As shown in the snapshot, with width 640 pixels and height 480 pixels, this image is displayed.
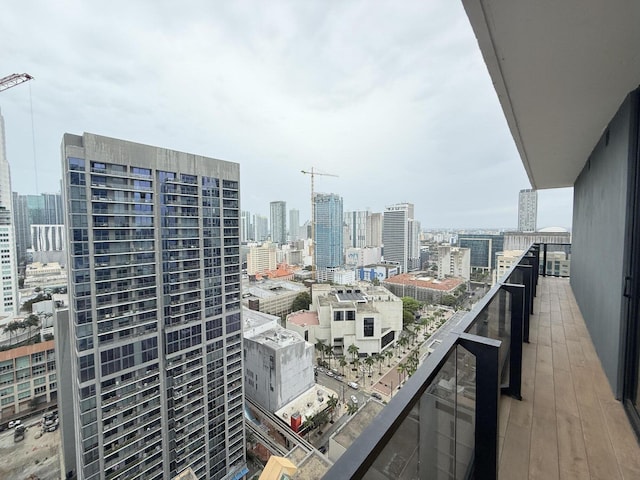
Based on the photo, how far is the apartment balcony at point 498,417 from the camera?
577 mm

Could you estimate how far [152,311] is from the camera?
10.1 m

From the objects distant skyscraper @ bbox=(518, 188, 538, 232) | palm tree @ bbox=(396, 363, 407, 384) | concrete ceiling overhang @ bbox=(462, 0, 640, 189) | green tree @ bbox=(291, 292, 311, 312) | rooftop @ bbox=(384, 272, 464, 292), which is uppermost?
distant skyscraper @ bbox=(518, 188, 538, 232)

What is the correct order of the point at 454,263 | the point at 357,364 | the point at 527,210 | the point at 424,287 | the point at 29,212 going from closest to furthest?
the point at 357,364 < the point at 29,212 < the point at 424,287 < the point at 454,263 < the point at 527,210

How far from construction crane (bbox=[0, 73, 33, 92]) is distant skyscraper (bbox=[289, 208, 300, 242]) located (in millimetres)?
68520

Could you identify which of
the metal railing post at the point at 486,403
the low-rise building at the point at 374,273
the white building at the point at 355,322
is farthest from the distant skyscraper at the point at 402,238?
the metal railing post at the point at 486,403

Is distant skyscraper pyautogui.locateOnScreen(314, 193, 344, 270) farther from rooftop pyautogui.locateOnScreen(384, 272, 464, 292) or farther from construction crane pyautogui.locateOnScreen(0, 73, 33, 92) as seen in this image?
construction crane pyautogui.locateOnScreen(0, 73, 33, 92)

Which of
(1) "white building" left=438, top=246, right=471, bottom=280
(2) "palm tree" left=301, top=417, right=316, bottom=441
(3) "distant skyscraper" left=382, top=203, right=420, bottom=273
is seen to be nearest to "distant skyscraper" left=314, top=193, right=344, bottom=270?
(3) "distant skyscraper" left=382, top=203, right=420, bottom=273

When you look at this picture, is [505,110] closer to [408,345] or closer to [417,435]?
[417,435]

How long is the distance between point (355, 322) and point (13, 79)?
36.2m

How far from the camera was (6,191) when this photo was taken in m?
26.6

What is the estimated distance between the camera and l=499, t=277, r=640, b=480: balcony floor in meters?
1.26

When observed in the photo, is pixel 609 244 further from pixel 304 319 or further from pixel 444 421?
pixel 304 319

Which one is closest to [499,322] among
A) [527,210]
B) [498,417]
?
[498,417]

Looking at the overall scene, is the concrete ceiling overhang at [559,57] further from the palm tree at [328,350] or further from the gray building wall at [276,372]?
the palm tree at [328,350]
